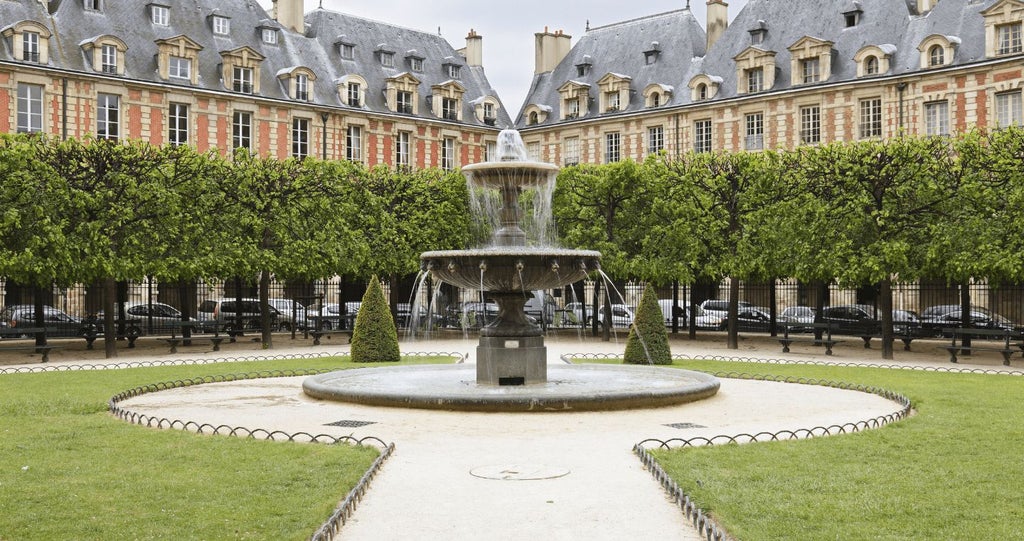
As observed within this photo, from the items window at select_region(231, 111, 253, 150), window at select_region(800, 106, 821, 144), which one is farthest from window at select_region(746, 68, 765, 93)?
window at select_region(231, 111, 253, 150)

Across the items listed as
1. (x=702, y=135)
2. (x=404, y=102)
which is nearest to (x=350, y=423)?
(x=702, y=135)

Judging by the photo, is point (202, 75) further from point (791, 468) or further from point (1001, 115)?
point (791, 468)

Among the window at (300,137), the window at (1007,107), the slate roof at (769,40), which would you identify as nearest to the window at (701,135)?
the slate roof at (769,40)

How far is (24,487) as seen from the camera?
22.7ft

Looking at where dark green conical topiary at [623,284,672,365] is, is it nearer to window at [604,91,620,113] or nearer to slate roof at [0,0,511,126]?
slate roof at [0,0,511,126]

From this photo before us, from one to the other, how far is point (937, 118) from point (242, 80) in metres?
25.9

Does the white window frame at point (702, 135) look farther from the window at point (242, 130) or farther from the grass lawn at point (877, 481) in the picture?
the grass lawn at point (877, 481)

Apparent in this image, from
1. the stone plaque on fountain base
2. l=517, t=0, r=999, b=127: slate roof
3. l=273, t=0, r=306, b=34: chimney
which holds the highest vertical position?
l=273, t=0, r=306, b=34: chimney

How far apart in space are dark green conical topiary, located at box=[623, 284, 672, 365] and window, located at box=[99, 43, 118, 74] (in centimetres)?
2462

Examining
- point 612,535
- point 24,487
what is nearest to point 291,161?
point 24,487

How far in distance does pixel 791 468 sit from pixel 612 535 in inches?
93.3

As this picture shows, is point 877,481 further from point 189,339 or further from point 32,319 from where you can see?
point 32,319

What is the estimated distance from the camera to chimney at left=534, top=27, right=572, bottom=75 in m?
47.1

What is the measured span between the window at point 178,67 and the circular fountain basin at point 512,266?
89.4 ft
